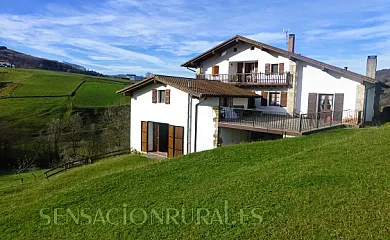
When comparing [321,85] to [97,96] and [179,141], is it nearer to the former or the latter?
[179,141]

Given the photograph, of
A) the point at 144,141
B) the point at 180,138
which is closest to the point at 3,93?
the point at 144,141

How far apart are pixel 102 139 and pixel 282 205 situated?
1227 inches

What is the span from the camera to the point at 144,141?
2083 centimetres

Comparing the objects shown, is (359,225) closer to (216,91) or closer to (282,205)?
(282,205)

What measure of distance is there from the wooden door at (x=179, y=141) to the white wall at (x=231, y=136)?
2729mm

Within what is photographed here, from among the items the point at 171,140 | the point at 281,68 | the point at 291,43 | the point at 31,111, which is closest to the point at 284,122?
the point at 281,68

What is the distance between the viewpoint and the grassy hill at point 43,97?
37.2 metres

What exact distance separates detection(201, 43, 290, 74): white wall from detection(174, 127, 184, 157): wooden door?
8536 millimetres

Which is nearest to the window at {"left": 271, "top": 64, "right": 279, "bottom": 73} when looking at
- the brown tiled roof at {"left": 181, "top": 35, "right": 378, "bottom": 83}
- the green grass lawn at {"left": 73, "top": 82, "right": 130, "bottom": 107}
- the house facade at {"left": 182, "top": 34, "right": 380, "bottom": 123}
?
the house facade at {"left": 182, "top": 34, "right": 380, "bottom": 123}

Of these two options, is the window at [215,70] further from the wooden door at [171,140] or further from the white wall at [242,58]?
the wooden door at [171,140]

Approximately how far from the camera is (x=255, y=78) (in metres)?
22.5

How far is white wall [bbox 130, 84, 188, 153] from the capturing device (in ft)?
59.8

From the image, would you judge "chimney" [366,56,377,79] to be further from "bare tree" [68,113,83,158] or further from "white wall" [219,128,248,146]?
"bare tree" [68,113,83,158]

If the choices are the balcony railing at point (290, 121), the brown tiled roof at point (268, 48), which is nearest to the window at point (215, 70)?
the brown tiled roof at point (268, 48)
